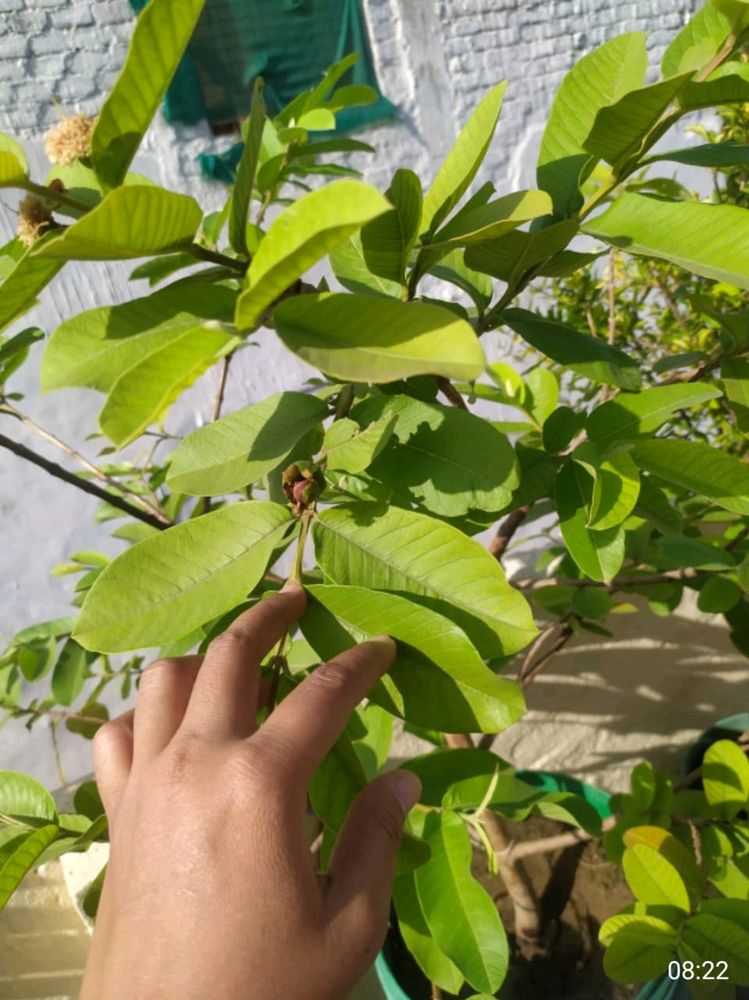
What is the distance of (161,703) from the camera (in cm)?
47

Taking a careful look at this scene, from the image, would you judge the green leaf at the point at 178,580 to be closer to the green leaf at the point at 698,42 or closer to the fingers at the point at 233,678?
the fingers at the point at 233,678

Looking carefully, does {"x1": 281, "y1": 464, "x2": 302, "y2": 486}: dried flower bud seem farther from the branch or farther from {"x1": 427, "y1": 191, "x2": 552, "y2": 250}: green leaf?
the branch

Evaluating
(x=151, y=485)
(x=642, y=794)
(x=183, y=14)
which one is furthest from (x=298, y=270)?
(x=642, y=794)

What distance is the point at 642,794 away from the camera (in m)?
1.03

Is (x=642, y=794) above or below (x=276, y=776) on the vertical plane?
below

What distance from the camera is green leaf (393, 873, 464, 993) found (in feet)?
2.35

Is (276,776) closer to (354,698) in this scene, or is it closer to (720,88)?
(354,698)

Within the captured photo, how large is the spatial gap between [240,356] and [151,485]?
3.03 ft

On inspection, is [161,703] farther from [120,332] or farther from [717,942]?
[717,942]

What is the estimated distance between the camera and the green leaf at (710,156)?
47cm

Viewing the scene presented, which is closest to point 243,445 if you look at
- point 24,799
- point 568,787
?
point 24,799

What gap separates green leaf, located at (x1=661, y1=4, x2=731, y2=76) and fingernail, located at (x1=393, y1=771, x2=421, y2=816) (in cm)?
46

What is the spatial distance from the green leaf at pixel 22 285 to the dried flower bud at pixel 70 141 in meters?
0.06

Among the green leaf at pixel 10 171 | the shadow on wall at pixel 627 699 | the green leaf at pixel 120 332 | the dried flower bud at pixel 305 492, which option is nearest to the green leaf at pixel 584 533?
the dried flower bud at pixel 305 492
